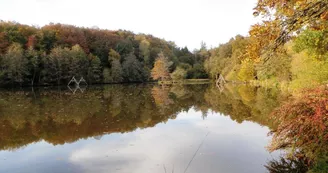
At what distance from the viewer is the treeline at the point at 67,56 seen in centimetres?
5197

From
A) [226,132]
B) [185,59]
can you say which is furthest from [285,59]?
[185,59]

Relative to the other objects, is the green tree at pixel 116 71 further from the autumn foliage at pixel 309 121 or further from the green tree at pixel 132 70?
the autumn foliage at pixel 309 121

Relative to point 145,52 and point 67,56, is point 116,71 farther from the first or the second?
point 145,52

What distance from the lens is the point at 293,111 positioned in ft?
22.1

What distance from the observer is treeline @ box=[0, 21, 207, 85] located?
2046 inches

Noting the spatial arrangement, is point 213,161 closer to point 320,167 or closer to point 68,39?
point 320,167

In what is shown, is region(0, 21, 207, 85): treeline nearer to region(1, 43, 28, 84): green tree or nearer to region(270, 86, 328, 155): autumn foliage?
region(1, 43, 28, 84): green tree

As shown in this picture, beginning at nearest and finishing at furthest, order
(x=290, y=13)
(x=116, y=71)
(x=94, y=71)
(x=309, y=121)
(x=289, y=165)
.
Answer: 1. (x=290, y=13)
2. (x=309, y=121)
3. (x=289, y=165)
4. (x=94, y=71)
5. (x=116, y=71)

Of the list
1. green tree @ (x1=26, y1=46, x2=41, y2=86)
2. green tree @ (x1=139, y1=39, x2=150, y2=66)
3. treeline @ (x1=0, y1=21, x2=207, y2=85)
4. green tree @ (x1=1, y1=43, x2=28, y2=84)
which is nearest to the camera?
green tree @ (x1=1, y1=43, x2=28, y2=84)

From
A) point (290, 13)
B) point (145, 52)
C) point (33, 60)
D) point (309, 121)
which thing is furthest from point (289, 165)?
point (145, 52)

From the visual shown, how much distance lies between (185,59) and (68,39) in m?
36.6

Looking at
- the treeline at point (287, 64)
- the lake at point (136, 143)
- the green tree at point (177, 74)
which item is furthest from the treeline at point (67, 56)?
the lake at point (136, 143)

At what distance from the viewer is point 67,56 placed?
57.9 metres

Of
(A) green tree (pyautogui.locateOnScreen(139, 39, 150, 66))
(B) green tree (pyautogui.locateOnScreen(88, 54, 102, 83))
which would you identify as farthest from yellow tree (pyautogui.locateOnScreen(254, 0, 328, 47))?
(A) green tree (pyautogui.locateOnScreen(139, 39, 150, 66))
